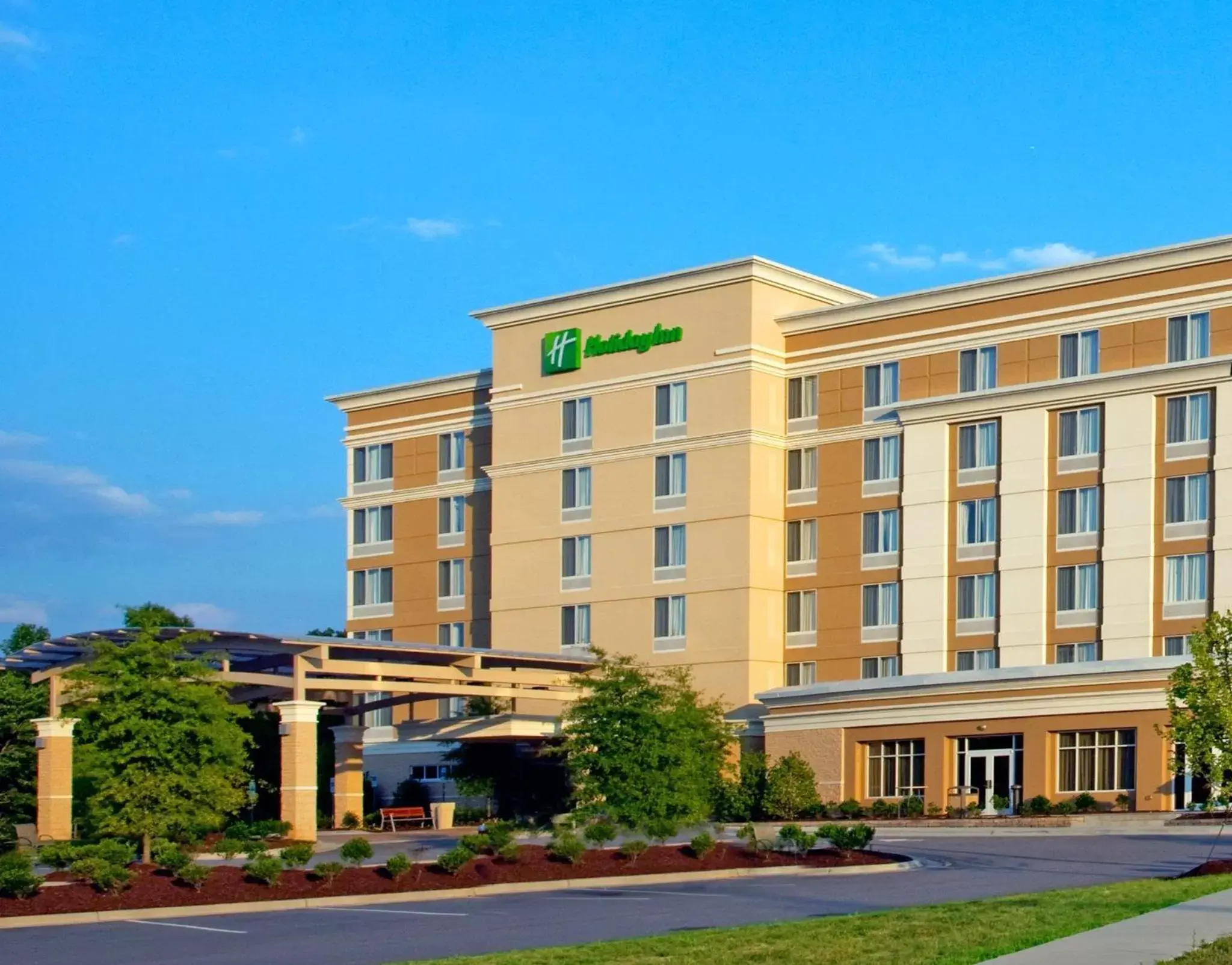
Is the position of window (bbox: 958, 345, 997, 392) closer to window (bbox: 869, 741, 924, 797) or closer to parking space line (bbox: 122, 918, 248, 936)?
window (bbox: 869, 741, 924, 797)

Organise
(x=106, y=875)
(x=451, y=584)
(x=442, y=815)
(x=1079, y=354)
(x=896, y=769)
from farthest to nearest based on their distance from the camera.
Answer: (x=451, y=584), (x=1079, y=354), (x=442, y=815), (x=896, y=769), (x=106, y=875)

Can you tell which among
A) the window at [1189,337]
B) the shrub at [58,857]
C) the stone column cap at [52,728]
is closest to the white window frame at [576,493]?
the window at [1189,337]

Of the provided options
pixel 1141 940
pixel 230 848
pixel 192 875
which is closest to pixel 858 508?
pixel 230 848

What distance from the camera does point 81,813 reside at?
192 ft

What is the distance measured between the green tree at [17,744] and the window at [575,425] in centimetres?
2186

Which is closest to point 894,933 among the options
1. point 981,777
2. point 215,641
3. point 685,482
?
point 215,641

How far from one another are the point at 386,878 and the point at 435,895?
148 centimetres

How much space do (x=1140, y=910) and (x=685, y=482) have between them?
49917 mm

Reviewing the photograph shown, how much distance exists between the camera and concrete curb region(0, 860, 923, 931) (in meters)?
26.9

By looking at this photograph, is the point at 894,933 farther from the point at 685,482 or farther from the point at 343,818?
the point at 685,482

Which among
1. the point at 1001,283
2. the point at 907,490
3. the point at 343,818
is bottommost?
the point at 343,818

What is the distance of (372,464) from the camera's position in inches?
3327

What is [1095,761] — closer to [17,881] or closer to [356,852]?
[356,852]

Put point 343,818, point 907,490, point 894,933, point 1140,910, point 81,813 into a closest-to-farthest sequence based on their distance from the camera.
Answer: point 894,933, point 1140,910, point 81,813, point 343,818, point 907,490
